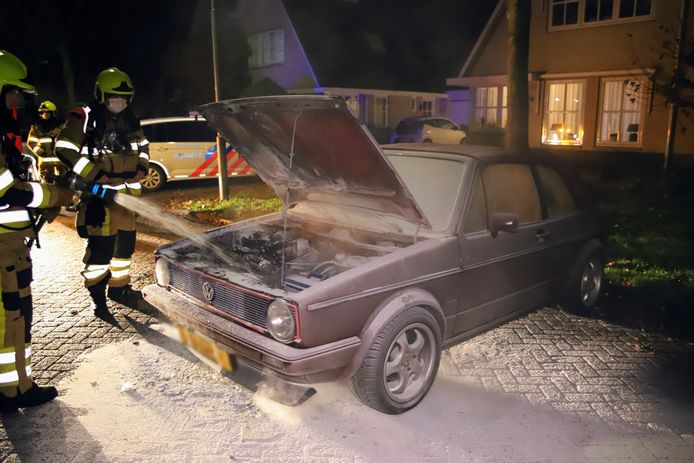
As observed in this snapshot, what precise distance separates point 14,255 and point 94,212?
5.33 ft

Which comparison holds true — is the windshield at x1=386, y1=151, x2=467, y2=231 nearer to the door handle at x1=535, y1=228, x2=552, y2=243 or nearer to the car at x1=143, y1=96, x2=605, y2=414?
the car at x1=143, y1=96, x2=605, y2=414

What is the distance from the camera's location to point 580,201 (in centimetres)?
551

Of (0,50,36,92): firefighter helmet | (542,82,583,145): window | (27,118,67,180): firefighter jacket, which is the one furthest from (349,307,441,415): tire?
(542,82,583,145): window

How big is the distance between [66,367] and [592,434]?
3924mm

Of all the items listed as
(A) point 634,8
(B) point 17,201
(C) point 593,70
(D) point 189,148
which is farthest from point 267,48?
(B) point 17,201

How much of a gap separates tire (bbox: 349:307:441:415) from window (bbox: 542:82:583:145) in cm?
1581

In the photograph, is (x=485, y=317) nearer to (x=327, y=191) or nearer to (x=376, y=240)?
(x=376, y=240)

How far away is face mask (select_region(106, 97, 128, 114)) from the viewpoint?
5.40 meters

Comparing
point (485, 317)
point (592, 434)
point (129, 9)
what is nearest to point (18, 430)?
point (485, 317)

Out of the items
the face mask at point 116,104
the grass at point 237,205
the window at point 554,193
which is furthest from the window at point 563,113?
the face mask at point 116,104

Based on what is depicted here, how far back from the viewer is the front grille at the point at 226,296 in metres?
3.57

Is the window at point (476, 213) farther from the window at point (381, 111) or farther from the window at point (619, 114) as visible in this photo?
the window at point (381, 111)

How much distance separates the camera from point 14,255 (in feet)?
12.5

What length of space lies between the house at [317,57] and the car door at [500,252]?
22780mm
